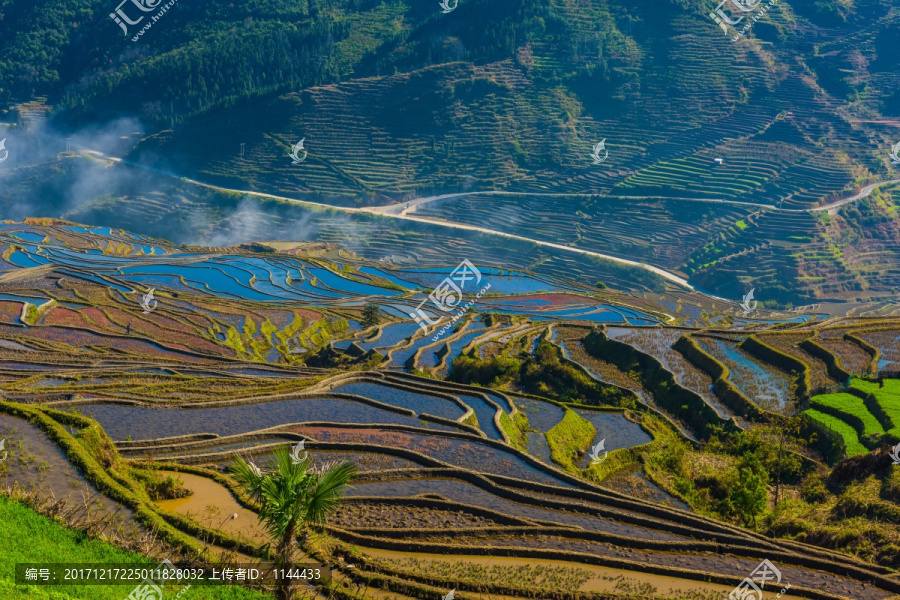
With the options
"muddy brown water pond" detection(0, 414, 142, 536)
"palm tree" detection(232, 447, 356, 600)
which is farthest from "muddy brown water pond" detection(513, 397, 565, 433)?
"muddy brown water pond" detection(0, 414, 142, 536)

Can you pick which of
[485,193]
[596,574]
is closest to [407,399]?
[596,574]

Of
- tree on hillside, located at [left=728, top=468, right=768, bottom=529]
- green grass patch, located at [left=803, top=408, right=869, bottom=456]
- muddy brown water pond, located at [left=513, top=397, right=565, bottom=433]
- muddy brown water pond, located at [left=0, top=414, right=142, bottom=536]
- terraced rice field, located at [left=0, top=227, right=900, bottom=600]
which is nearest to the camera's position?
muddy brown water pond, located at [left=0, top=414, right=142, bottom=536]

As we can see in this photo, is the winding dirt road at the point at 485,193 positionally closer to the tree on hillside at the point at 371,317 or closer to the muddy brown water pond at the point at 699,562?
the tree on hillside at the point at 371,317

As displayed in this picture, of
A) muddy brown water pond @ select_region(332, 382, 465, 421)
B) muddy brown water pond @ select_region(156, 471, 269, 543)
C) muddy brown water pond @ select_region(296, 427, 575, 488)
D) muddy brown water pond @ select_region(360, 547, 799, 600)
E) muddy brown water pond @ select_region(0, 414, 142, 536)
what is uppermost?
muddy brown water pond @ select_region(0, 414, 142, 536)

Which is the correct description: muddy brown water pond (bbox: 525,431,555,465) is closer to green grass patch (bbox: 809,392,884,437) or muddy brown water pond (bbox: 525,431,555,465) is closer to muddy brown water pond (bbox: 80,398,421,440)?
A: muddy brown water pond (bbox: 80,398,421,440)

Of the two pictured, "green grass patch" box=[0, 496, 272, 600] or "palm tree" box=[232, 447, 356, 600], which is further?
"palm tree" box=[232, 447, 356, 600]

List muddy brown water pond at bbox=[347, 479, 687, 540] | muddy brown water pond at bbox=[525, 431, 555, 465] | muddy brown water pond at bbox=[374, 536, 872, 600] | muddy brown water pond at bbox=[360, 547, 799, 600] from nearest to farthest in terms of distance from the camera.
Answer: muddy brown water pond at bbox=[360, 547, 799, 600], muddy brown water pond at bbox=[374, 536, 872, 600], muddy brown water pond at bbox=[347, 479, 687, 540], muddy brown water pond at bbox=[525, 431, 555, 465]

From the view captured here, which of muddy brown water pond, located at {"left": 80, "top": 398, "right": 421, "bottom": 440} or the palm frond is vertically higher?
the palm frond
